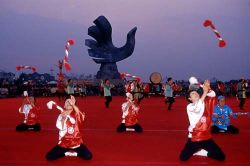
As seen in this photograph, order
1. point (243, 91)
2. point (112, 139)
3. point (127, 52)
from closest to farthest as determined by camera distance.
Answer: point (112, 139) → point (243, 91) → point (127, 52)

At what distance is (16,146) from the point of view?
814 centimetres

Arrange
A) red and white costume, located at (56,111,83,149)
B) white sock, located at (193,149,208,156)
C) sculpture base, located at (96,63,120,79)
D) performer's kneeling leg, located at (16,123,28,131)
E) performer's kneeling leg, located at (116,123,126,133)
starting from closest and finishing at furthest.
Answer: red and white costume, located at (56,111,83,149) < white sock, located at (193,149,208,156) < performer's kneeling leg, located at (116,123,126,133) < performer's kneeling leg, located at (16,123,28,131) < sculpture base, located at (96,63,120,79)

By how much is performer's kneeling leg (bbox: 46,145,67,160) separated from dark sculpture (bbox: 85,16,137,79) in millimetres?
43713

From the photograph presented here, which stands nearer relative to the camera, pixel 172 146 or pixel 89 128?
pixel 172 146

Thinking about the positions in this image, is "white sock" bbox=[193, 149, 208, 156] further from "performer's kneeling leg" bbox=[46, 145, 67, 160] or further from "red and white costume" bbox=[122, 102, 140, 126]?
"red and white costume" bbox=[122, 102, 140, 126]

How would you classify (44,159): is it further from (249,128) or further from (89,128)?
(249,128)

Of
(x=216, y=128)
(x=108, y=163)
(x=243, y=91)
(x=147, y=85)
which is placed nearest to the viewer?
(x=108, y=163)

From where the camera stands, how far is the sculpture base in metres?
51.0

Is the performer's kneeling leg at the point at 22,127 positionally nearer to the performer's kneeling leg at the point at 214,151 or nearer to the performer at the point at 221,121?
the performer at the point at 221,121

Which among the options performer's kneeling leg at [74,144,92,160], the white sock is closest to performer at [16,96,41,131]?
performer's kneeling leg at [74,144,92,160]

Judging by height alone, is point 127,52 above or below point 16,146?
above

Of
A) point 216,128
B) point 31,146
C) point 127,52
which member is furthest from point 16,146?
point 127,52

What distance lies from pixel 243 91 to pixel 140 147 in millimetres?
10806

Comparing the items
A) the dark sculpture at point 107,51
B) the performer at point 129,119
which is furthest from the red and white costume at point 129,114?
the dark sculpture at point 107,51
